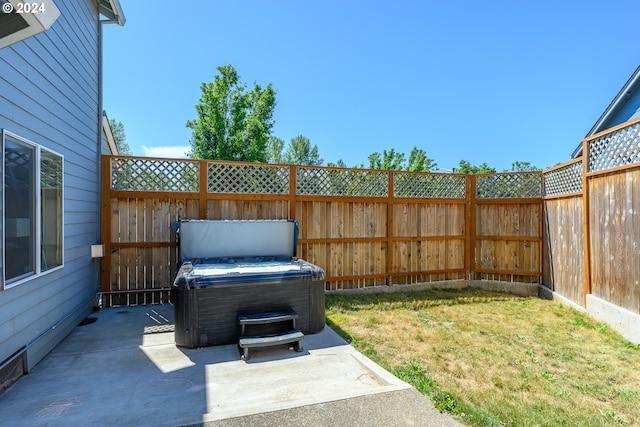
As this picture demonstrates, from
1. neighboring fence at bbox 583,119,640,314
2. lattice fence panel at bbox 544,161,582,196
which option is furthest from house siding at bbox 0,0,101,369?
lattice fence panel at bbox 544,161,582,196

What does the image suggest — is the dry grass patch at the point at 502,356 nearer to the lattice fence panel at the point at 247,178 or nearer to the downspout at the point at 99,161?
the lattice fence panel at the point at 247,178

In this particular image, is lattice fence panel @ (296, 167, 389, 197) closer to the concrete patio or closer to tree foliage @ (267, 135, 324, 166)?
the concrete patio

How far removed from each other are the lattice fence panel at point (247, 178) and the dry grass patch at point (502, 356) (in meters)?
2.35

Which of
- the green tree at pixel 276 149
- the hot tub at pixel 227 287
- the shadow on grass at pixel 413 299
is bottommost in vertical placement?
the shadow on grass at pixel 413 299

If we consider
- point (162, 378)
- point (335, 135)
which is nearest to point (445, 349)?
point (162, 378)

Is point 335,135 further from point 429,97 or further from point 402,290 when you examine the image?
point 402,290

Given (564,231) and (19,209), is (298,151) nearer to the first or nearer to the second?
(564,231)

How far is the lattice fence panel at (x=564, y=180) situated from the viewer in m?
5.09

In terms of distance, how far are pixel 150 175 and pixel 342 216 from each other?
3452 mm

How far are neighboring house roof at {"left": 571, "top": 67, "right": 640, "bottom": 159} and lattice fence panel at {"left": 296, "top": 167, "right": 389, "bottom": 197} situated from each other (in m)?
6.06

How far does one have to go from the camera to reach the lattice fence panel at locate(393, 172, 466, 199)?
624cm

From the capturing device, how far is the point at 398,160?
1001 inches

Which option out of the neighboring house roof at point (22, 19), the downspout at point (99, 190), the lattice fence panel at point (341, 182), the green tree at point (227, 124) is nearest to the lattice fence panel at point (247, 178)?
the lattice fence panel at point (341, 182)

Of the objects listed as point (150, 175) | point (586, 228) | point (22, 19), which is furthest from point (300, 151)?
point (22, 19)
